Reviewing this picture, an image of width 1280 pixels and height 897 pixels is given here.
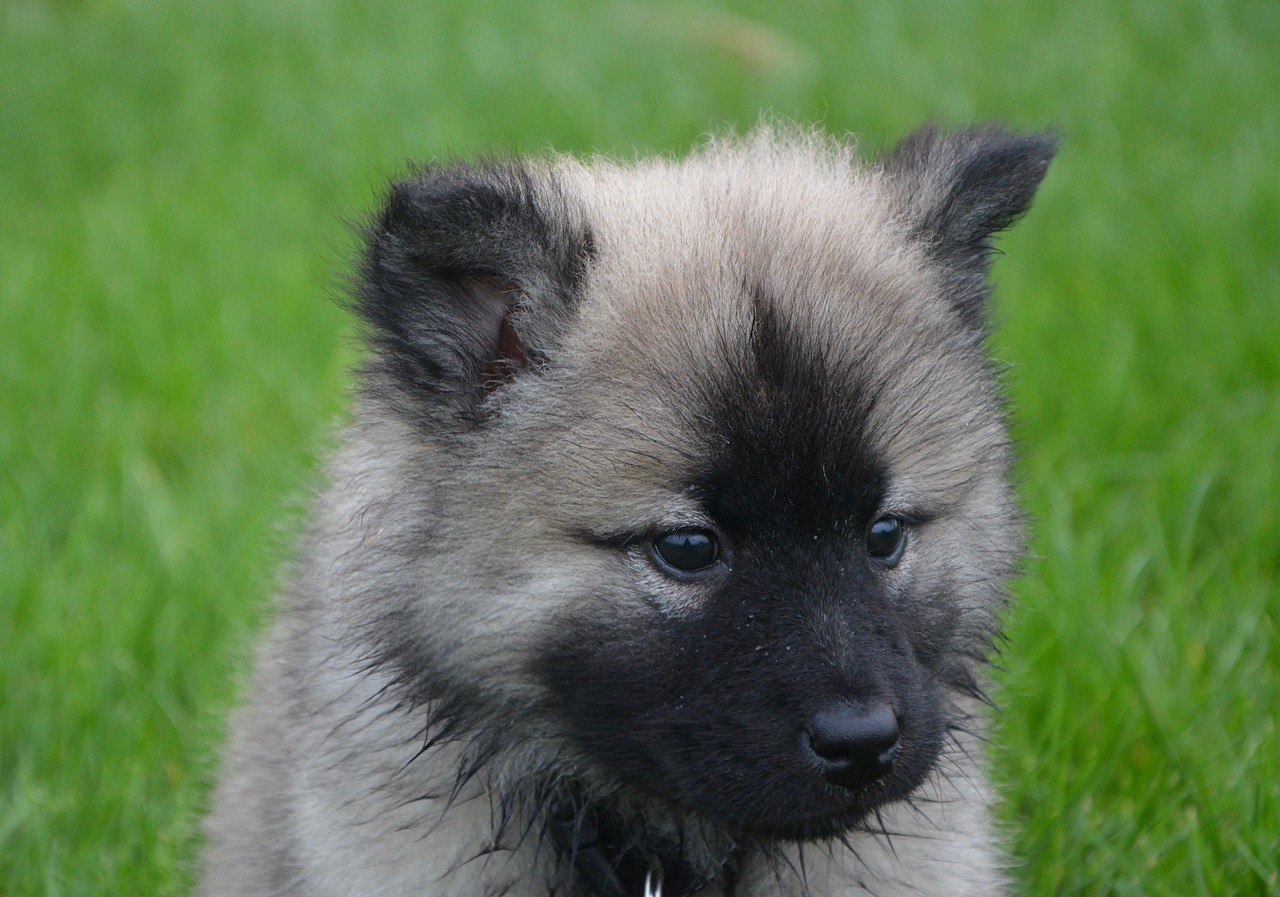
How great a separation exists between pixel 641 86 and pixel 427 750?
6048 millimetres

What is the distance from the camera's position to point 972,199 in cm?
268

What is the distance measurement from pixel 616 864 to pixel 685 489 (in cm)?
77

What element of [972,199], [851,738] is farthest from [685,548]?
[972,199]

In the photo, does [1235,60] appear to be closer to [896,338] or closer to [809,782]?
[896,338]

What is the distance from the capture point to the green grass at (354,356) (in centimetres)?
337

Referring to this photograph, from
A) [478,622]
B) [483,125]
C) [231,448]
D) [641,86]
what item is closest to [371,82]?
[483,125]

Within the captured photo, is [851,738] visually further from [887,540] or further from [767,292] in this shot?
[767,292]

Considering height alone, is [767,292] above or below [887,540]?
above

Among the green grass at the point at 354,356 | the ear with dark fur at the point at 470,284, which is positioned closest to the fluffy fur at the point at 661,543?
the ear with dark fur at the point at 470,284

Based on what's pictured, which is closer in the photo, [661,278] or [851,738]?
[851,738]

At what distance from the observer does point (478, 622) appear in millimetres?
2320

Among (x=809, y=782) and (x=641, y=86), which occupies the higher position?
(x=641, y=86)

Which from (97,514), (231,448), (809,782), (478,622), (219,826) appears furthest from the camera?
(231,448)

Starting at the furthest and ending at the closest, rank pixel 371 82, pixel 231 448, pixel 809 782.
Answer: pixel 371 82 < pixel 231 448 < pixel 809 782
